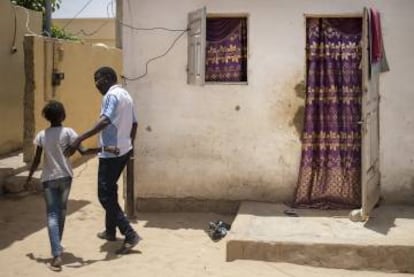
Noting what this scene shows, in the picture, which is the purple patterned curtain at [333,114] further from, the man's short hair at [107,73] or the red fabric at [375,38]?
the man's short hair at [107,73]

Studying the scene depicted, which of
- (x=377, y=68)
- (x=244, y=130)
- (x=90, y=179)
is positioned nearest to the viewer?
(x=377, y=68)

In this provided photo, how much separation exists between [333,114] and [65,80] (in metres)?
5.65

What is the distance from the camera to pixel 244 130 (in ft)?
24.7

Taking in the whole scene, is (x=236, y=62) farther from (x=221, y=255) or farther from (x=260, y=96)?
(x=221, y=255)

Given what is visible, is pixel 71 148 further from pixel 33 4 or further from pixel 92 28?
pixel 92 28

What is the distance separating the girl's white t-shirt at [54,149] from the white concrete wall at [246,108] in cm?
206

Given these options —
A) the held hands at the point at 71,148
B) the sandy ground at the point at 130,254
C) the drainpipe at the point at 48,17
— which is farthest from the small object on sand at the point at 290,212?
the drainpipe at the point at 48,17

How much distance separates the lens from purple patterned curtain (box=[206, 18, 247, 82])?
24.9 ft

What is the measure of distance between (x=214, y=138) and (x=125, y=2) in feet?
6.90

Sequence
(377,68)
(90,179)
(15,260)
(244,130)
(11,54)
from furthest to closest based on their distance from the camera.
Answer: (11,54) < (90,179) < (244,130) < (377,68) < (15,260)

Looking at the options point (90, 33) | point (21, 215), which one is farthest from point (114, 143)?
point (90, 33)

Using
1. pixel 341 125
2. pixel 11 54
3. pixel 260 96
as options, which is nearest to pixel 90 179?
pixel 11 54

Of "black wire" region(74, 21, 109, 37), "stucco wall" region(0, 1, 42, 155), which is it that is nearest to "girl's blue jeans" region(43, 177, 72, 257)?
"stucco wall" region(0, 1, 42, 155)

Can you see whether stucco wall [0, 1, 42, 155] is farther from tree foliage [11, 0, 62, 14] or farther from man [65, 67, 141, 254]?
man [65, 67, 141, 254]
